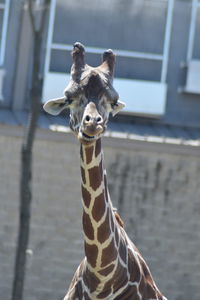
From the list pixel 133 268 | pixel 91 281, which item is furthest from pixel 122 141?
pixel 91 281

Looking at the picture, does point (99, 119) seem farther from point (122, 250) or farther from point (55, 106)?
point (122, 250)

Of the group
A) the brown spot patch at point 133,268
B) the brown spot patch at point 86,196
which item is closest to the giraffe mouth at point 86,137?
the brown spot patch at point 86,196

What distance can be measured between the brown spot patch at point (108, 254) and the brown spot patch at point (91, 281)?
5.2 inches

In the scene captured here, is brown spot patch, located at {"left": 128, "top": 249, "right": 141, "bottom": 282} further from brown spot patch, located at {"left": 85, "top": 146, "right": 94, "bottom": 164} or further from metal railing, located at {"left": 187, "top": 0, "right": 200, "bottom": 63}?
metal railing, located at {"left": 187, "top": 0, "right": 200, "bottom": 63}

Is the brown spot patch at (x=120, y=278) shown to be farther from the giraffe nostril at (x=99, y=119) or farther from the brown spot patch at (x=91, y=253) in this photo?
the giraffe nostril at (x=99, y=119)

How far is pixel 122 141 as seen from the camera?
1498 centimetres

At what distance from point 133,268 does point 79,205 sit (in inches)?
293

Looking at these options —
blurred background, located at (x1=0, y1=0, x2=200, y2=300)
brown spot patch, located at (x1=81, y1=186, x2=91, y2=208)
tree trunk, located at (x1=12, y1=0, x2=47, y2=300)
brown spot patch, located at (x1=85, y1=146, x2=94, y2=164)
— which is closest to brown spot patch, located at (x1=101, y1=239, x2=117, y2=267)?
brown spot patch, located at (x1=81, y1=186, x2=91, y2=208)

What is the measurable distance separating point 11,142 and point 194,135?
2813mm

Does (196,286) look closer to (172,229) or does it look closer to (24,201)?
(172,229)

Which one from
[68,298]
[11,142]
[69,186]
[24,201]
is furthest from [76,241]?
[68,298]

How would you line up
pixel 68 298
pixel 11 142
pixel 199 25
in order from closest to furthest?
pixel 68 298
pixel 11 142
pixel 199 25

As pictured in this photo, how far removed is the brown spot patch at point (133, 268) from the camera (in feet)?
24.8

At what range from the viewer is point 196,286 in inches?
602
